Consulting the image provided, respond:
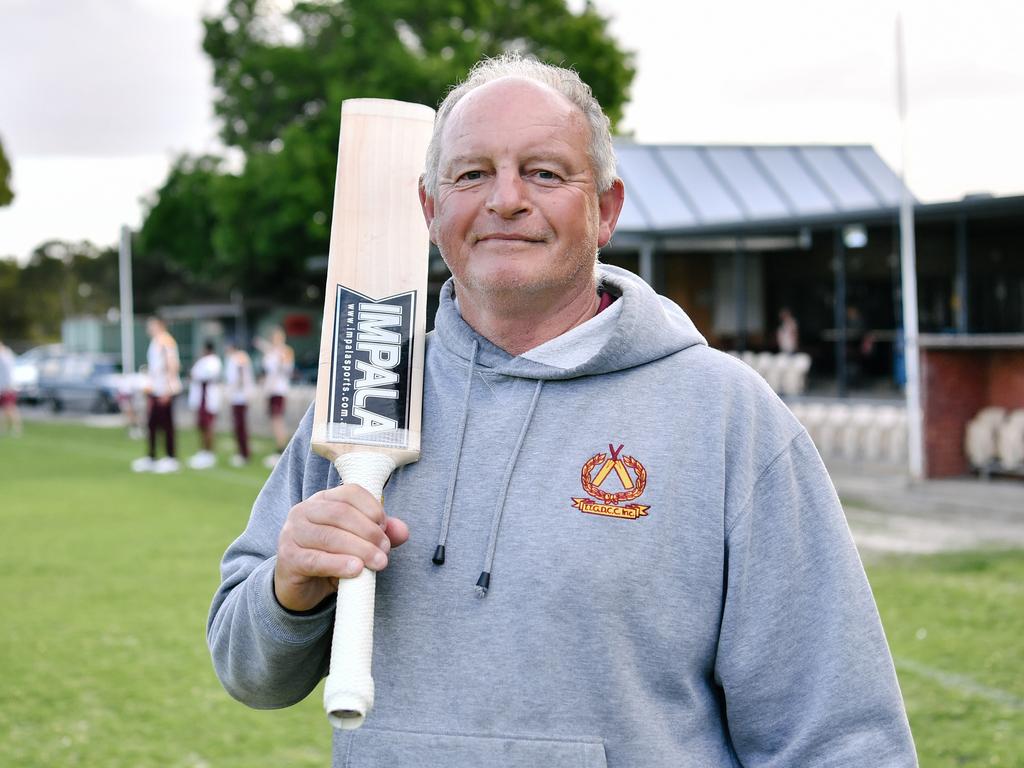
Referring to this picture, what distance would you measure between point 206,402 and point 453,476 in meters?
16.7

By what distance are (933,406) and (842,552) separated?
45.3ft

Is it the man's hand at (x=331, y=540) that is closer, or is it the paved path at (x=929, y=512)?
the man's hand at (x=331, y=540)

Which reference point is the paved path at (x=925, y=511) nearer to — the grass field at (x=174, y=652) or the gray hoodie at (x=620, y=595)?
the grass field at (x=174, y=652)

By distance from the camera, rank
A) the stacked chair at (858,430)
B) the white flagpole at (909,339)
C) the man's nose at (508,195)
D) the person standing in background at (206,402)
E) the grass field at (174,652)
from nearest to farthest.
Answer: the man's nose at (508,195)
the grass field at (174,652)
the white flagpole at (909,339)
the stacked chair at (858,430)
the person standing in background at (206,402)

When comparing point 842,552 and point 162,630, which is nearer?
point 842,552

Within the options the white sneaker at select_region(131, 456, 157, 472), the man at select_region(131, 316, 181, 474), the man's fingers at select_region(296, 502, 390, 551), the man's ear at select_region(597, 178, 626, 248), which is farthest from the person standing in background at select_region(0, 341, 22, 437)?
the man's fingers at select_region(296, 502, 390, 551)

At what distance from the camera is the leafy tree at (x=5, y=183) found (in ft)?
110

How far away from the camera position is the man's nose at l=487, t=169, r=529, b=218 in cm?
198

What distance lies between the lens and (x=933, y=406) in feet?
48.9

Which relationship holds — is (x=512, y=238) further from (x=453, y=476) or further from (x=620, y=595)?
(x=620, y=595)

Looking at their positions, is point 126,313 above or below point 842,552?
above

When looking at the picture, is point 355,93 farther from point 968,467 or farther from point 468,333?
point 468,333

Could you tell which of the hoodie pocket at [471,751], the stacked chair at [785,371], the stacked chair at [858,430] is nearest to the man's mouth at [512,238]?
the hoodie pocket at [471,751]

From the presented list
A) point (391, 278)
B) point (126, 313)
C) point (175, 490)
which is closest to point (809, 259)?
point (126, 313)
